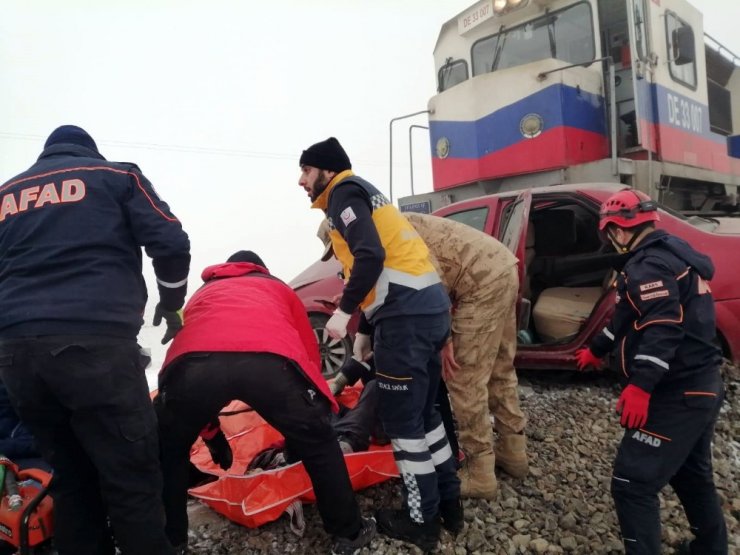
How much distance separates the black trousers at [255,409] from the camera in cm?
201

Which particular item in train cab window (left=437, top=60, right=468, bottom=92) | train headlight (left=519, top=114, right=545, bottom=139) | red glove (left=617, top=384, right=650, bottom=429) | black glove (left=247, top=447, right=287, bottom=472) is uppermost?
train cab window (left=437, top=60, right=468, bottom=92)

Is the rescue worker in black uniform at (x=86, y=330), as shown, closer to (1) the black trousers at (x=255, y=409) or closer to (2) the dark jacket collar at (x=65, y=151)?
(2) the dark jacket collar at (x=65, y=151)

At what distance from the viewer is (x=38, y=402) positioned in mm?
1812

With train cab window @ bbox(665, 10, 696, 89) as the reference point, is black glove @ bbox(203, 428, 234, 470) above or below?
below

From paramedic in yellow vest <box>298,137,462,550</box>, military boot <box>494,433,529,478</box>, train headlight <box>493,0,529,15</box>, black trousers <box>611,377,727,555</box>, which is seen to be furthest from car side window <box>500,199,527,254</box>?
train headlight <box>493,0,529,15</box>

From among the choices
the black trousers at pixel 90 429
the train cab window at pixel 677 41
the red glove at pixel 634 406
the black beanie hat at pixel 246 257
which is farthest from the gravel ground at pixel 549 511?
the train cab window at pixel 677 41

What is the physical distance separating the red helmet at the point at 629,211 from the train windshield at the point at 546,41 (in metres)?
4.85

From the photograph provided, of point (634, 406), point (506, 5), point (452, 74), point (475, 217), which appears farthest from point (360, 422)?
point (452, 74)

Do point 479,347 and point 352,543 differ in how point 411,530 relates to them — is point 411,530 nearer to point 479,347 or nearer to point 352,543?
point 352,543

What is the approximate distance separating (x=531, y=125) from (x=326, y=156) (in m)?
4.45

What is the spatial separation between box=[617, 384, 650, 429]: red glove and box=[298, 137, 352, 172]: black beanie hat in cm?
154

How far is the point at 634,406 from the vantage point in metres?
1.95

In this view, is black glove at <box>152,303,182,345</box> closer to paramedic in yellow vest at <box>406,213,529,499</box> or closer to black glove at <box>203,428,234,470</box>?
black glove at <box>203,428,234,470</box>

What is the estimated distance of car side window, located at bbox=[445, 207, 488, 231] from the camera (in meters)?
4.30
